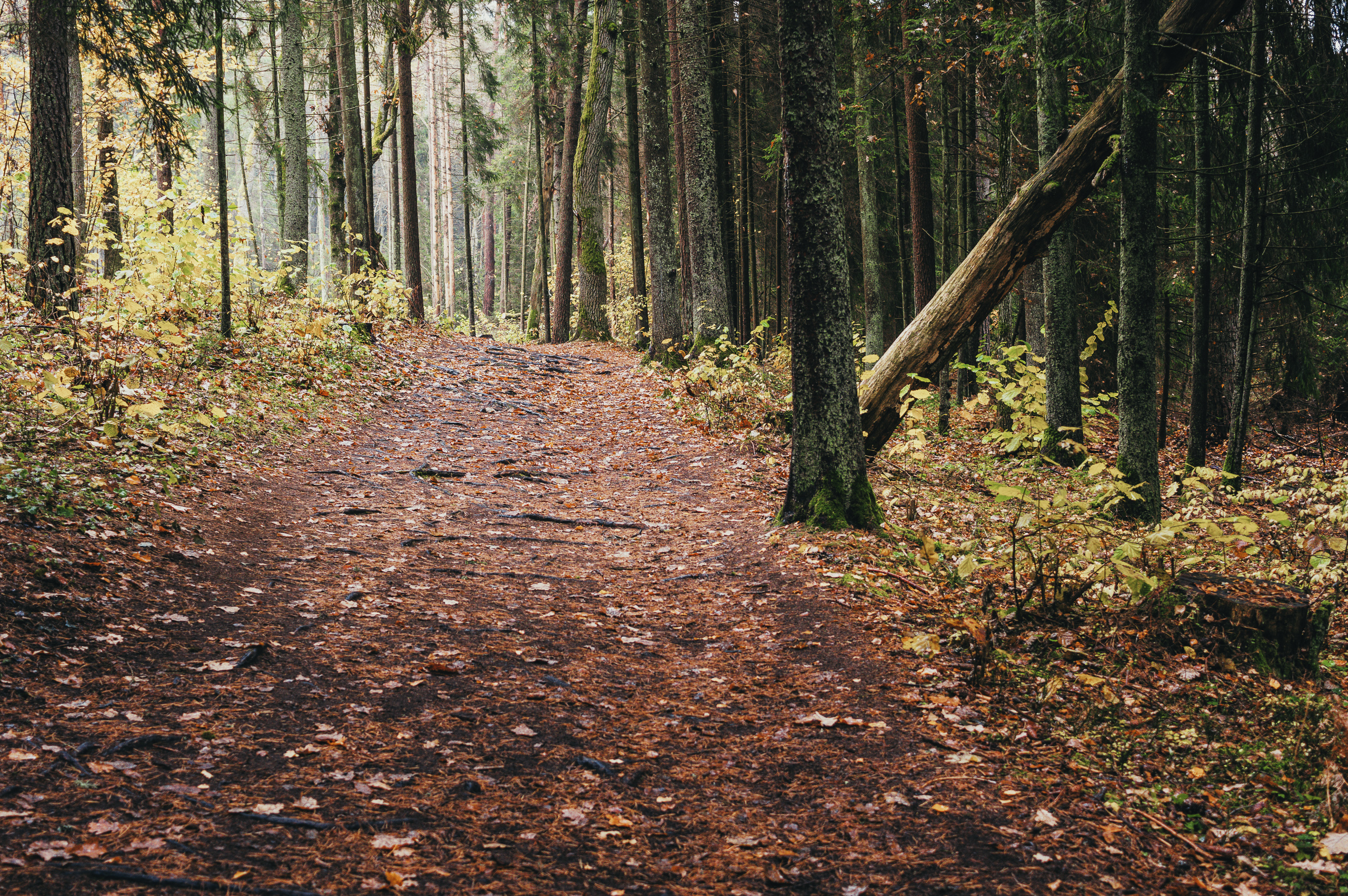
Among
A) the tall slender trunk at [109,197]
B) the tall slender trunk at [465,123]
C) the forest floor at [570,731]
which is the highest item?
the tall slender trunk at [465,123]

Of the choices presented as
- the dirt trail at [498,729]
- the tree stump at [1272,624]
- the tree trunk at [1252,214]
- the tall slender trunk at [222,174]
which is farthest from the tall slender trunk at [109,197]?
the tree trunk at [1252,214]

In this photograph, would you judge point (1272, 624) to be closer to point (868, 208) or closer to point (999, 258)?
point (999, 258)

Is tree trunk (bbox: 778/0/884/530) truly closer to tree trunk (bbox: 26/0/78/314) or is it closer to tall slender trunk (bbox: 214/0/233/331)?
tall slender trunk (bbox: 214/0/233/331)

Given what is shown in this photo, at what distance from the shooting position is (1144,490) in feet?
22.1

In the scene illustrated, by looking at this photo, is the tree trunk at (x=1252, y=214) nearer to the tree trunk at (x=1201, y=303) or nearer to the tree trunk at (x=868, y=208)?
the tree trunk at (x=1201, y=303)

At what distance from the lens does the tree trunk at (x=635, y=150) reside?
17.2 meters

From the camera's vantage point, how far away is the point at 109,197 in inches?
446

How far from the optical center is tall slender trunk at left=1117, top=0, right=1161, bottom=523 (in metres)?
6.39

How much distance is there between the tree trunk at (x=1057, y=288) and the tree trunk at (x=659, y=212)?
6894 mm

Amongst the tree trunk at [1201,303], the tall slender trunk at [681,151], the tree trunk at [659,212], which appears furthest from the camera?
the tree trunk at [659,212]

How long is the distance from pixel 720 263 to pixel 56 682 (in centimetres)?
1105

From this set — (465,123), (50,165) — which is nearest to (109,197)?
(50,165)

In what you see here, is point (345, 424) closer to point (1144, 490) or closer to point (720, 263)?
point (720, 263)

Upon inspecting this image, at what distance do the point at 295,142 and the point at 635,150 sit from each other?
299 inches
